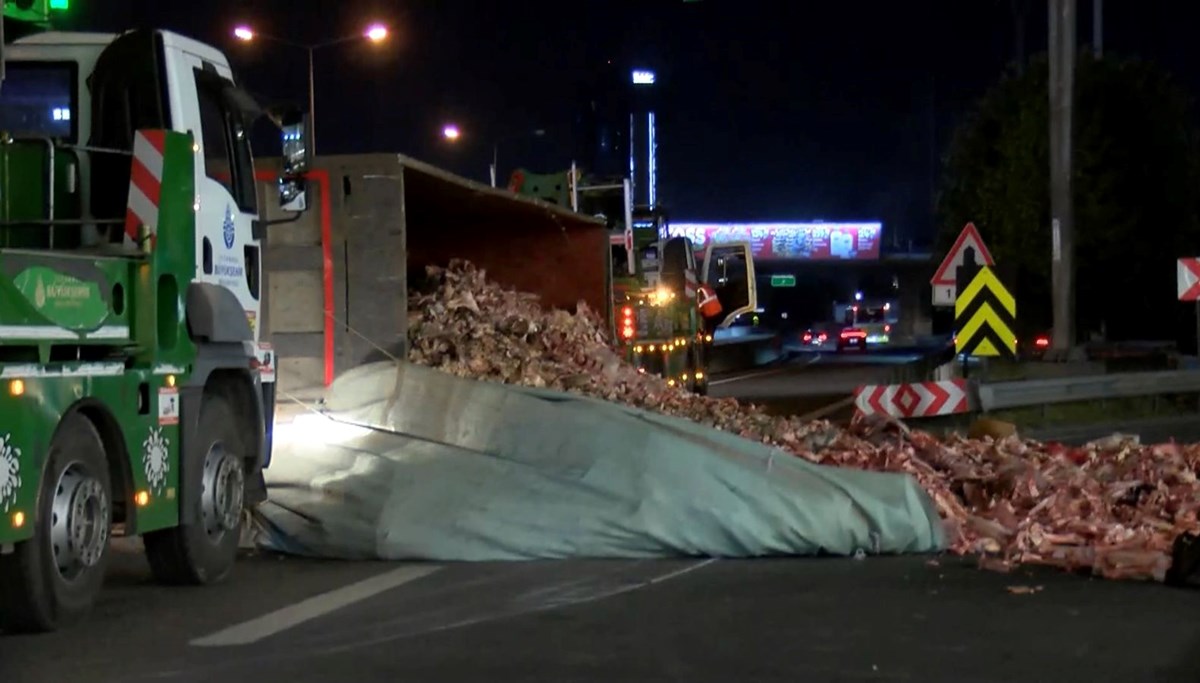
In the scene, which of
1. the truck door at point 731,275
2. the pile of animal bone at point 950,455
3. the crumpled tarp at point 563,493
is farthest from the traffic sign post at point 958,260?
the truck door at point 731,275

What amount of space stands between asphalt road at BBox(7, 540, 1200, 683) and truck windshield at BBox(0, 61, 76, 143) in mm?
2832

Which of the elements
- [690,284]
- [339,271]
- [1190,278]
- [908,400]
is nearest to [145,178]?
[339,271]

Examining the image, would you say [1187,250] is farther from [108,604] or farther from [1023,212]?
[108,604]

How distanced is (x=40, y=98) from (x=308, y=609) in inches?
140

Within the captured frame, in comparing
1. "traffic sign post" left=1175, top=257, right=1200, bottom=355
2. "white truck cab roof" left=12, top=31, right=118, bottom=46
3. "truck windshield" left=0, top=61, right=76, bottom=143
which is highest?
"white truck cab roof" left=12, top=31, right=118, bottom=46

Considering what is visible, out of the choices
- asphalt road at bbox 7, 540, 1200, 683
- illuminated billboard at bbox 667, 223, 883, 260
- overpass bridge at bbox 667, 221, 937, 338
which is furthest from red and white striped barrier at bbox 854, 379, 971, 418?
illuminated billboard at bbox 667, 223, 883, 260

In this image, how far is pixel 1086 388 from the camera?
909 inches

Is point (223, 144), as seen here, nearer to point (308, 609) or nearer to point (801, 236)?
point (308, 609)

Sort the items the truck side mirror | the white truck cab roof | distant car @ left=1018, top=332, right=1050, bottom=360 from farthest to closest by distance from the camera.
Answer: distant car @ left=1018, top=332, right=1050, bottom=360 → the truck side mirror → the white truck cab roof

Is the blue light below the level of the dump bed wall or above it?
above

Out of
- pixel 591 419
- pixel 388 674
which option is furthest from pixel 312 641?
pixel 591 419

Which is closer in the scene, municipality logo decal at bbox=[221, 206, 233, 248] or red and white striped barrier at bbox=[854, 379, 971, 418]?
municipality logo decal at bbox=[221, 206, 233, 248]

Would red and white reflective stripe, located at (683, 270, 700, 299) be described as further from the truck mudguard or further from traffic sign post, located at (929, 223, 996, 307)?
the truck mudguard

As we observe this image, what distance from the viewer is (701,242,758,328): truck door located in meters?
28.5
